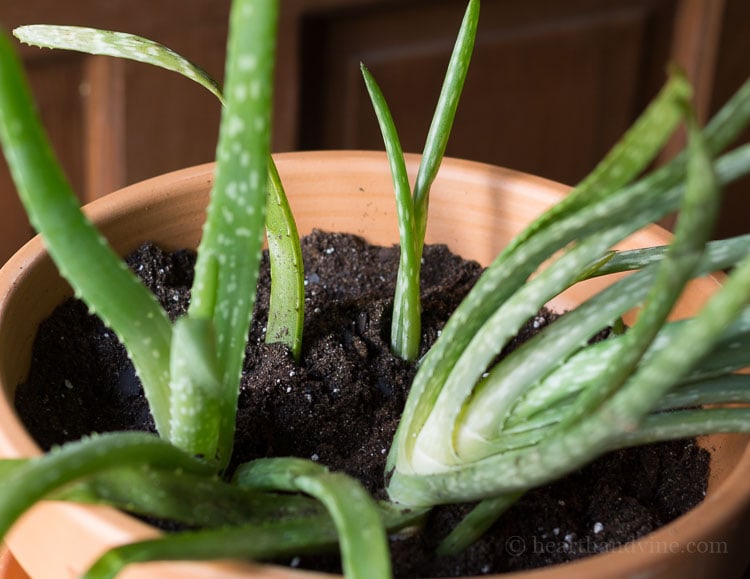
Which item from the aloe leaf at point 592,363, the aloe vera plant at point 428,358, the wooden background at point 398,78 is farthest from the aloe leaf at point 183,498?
the wooden background at point 398,78

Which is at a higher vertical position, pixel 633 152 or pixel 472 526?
pixel 633 152

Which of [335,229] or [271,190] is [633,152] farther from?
[335,229]

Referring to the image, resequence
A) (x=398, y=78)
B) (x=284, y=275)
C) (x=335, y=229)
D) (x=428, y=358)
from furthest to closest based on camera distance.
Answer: (x=398, y=78) < (x=335, y=229) < (x=284, y=275) < (x=428, y=358)

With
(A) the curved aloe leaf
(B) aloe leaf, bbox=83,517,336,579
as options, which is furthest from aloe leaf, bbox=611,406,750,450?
(B) aloe leaf, bbox=83,517,336,579

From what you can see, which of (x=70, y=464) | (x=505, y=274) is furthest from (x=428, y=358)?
(x=70, y=464)

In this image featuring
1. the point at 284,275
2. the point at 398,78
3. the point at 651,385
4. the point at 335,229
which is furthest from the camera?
the point at 398,78

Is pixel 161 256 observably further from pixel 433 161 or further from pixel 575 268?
pixel 575 268

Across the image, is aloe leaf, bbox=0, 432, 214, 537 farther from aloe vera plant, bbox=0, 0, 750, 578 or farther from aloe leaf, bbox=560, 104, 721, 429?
aloe leaf, bbox=560, 104, 721, 429
